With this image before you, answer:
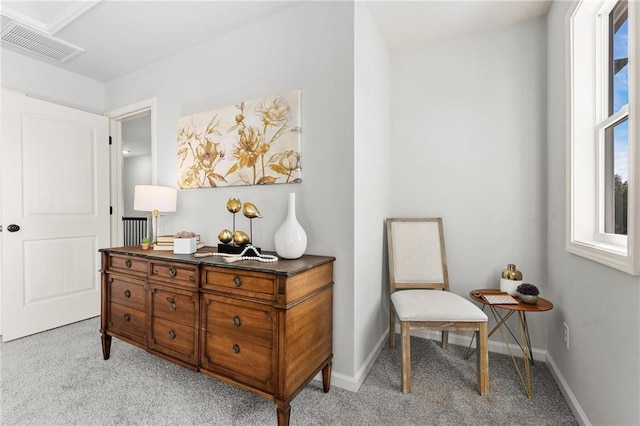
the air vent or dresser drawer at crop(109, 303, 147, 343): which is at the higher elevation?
the air vent

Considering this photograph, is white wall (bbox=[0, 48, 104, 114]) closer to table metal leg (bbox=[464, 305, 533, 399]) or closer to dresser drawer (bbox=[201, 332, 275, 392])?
dresser drawer (bbox=[201, 332, 275, 392])

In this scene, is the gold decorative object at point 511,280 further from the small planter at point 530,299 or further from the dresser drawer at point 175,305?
the dresser drawer at point 175,305

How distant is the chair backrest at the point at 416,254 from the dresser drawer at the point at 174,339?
1425 mm

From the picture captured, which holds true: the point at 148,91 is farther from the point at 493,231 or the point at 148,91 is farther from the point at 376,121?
the point at 493,231

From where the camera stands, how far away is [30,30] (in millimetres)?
2318

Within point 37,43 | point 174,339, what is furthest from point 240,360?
point 37,43

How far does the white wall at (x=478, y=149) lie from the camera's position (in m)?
2.14

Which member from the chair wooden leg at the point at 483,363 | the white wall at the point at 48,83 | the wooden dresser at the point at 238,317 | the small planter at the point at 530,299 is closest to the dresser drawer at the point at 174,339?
the wooden dresser at the point at 238,317

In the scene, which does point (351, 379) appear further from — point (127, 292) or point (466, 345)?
point (127, 292)

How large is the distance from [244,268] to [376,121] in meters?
1.45

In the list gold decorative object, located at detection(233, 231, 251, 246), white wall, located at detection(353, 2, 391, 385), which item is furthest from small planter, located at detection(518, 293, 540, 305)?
gold decorative object, located at detection(233, 231, 251, 246)

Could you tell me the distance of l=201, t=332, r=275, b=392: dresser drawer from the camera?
1426mm

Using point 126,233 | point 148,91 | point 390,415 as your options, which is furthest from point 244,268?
point 126,233

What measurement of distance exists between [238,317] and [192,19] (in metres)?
2.14
